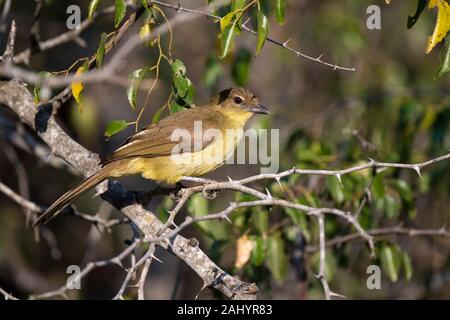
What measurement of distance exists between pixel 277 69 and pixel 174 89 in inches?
235

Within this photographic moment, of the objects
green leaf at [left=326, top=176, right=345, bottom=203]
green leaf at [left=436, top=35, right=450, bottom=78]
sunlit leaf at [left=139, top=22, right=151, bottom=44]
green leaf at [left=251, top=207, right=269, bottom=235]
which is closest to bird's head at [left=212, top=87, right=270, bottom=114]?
green leaf at [left=326, top=176, right=345, bottom=203]

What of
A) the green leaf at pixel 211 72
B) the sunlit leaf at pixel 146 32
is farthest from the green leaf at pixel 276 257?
the sunlit leaf at pixel 146 32

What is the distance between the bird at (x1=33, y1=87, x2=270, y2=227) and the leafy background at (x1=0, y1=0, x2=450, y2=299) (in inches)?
9.1

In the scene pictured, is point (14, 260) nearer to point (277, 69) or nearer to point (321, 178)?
point (321, 178)

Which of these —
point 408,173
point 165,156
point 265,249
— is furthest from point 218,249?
point 408,173

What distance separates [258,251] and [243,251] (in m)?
0.11

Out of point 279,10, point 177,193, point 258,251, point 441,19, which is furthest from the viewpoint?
point 177,193

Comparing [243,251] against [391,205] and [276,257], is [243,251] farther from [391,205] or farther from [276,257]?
[391,205]

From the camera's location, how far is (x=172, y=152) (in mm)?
5355

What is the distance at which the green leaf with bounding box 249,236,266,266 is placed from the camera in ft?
16.9

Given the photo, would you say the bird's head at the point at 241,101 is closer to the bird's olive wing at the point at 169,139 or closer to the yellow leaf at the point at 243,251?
the bird's olive wing at the point at 169,139

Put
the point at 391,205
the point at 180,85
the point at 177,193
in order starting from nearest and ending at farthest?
1. the point at 180,85
2. the point at 177,193
3. the point at 391,205

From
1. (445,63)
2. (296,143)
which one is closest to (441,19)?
(445,63)

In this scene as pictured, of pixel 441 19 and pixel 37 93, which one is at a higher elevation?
pixel 441 19
